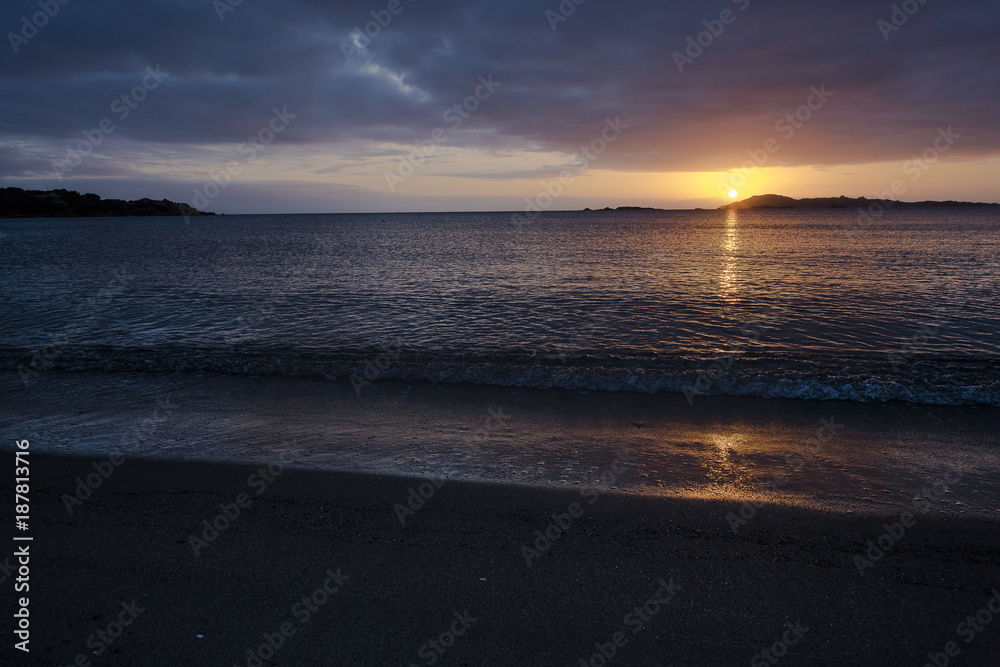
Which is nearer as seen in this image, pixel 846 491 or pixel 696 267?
→ pixel 846 491

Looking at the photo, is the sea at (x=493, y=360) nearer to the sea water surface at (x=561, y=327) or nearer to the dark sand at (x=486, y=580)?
the sea water surface at (x=561, y=327)

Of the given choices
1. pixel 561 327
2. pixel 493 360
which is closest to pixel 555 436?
pixel 493 360

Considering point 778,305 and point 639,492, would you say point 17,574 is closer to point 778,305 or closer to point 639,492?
point 639,492

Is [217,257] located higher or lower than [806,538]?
higher

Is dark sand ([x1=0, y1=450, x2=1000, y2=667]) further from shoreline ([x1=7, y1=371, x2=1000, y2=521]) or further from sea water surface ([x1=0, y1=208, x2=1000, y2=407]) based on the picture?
sea water surface ([x1=0, y1=208, x2=1000, y2=407])

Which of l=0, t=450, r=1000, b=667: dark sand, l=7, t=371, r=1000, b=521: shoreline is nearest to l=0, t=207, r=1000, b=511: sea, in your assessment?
l=7, t=371, r=1000, b=521: shoreline

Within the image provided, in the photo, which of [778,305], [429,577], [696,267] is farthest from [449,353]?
[696,267]

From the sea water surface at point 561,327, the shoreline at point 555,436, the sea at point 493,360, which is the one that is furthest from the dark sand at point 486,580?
the sea water surface at point 561,327

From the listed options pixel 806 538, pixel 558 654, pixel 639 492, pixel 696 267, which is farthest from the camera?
pixel 696 267

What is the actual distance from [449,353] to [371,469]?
7.59 metres

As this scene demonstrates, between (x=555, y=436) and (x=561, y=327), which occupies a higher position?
(x=561, y=327)

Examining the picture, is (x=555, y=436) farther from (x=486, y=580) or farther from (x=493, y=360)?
(x=493, y=360)

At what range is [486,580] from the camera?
4.81 meters

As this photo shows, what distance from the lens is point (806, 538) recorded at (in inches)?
218
